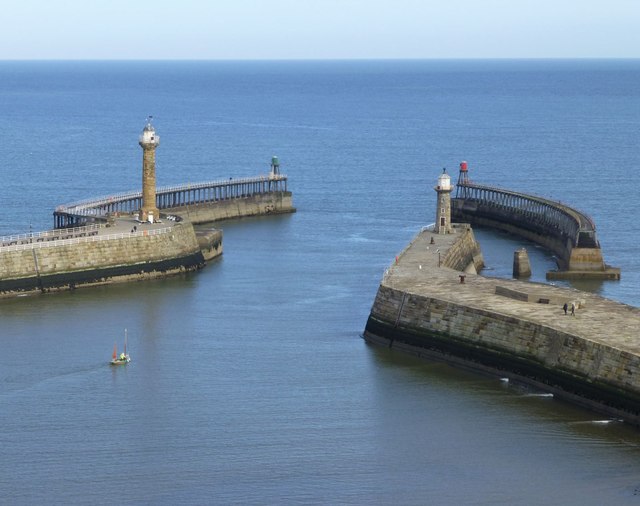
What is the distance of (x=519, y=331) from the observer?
62812mm

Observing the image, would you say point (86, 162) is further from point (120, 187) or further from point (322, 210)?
point (322, 210)

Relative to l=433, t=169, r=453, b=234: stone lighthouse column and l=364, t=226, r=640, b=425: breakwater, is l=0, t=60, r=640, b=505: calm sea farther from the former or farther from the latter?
l=433, t=169, r=453, b=234: stone lighthouse column

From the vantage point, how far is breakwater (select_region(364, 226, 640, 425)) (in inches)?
2274

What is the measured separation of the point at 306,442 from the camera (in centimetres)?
5406

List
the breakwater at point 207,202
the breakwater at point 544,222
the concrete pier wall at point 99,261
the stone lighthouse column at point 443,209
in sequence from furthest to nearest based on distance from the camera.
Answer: the breakwater at point 207,202 → the stone lighthouse column at point 443,209 → the breakwater at point 544,222 → the concrete pier wall at point 99,261

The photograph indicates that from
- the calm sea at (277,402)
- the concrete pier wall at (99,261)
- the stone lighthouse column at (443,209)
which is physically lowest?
the calm sea at (277,402)

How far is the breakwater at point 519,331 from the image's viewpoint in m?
57.8

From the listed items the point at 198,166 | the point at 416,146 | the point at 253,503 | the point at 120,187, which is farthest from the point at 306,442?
the point at 416,146

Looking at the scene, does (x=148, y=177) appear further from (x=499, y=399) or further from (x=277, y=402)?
(x=499, y=399)

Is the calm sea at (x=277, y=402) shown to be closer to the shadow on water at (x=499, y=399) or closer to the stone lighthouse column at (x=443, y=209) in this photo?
the shadow on water at (x=499, y=399)

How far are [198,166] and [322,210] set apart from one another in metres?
36.4

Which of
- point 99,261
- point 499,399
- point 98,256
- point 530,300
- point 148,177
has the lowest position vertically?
point 499,399

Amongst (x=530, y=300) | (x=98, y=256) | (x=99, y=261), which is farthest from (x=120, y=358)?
(x=98, y=256)

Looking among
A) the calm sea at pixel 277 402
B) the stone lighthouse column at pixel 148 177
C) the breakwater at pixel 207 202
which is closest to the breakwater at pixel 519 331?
the calm sea at pixel 277 402
